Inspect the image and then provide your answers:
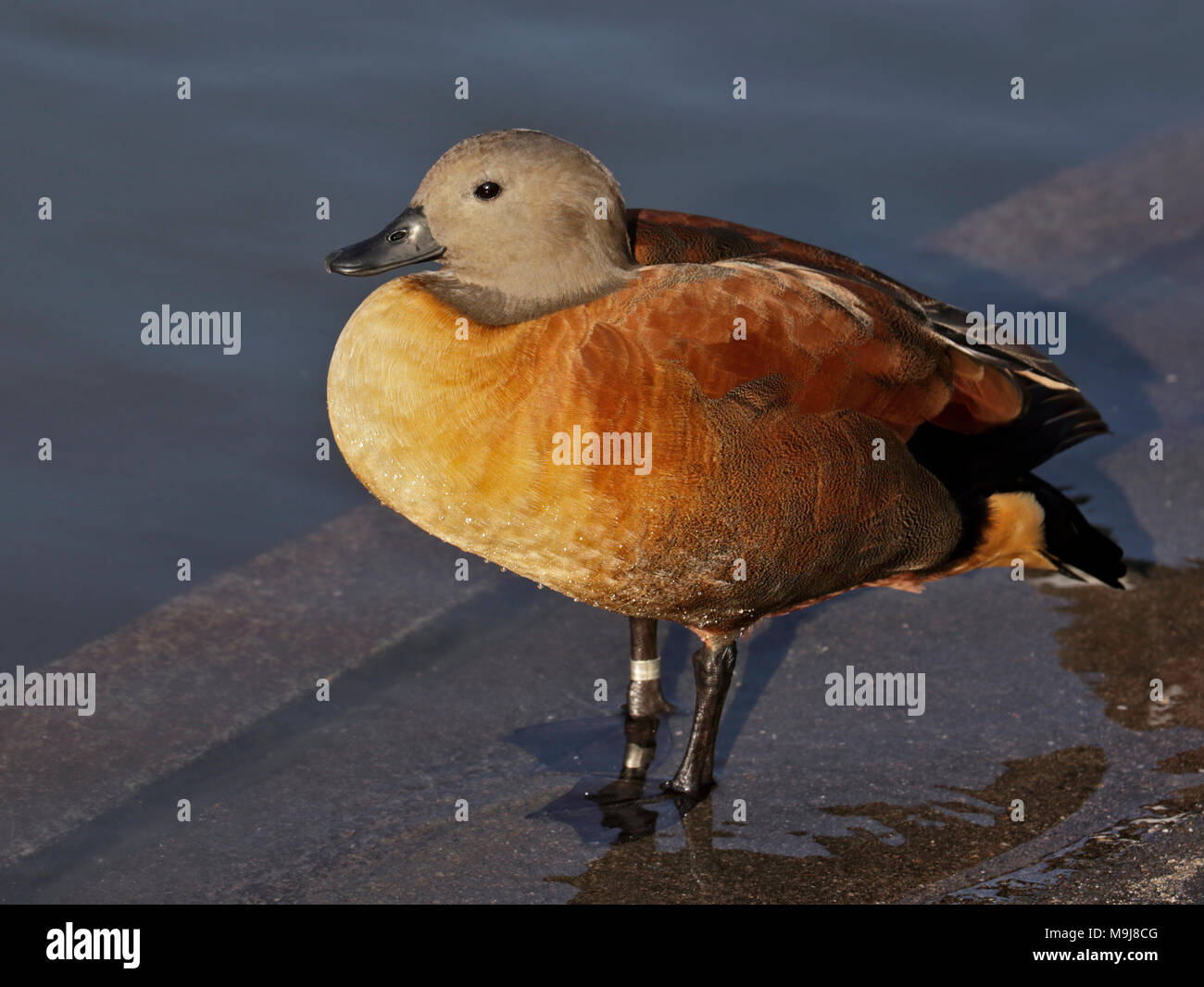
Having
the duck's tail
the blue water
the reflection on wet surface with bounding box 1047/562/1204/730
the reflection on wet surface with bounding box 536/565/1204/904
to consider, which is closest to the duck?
the duck's tail

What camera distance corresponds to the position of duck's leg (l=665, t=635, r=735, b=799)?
4.63 m

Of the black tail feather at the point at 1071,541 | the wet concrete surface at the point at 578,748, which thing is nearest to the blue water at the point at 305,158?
the wet concrete surface at the point at 578,748

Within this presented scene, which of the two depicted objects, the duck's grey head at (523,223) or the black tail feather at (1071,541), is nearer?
the duck's grey head at (523,223)

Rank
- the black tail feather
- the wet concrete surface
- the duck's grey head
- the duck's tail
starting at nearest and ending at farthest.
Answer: the duck's grey head → the wet concrete surface → the duck's tail → the black tail feather

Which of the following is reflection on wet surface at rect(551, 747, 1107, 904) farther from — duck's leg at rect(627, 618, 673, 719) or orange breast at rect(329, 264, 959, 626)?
orange breast at rect(329, 264, 959, 626)

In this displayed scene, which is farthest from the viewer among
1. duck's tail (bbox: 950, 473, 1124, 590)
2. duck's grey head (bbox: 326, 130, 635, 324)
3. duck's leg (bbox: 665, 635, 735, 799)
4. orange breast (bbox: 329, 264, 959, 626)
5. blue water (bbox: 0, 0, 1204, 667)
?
blue water (bbox: 0, 0, 1204, 667)

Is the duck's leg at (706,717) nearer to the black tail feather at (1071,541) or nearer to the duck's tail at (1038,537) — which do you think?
the duck's tail at (1038,537)

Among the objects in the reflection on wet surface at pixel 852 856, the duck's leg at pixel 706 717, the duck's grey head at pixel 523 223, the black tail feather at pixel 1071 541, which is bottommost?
the reflection on wet surface at pixel 852 856

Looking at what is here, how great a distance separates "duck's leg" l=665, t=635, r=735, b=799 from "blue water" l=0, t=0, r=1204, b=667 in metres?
1.82

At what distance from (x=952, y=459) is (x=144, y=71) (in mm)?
5088

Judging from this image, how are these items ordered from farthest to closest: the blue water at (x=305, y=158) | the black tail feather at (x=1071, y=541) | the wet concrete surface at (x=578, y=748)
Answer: the blue water at (x=305, y=158) → the black tail feather at (x=1071, y=541) → the wet concrete surface at (x=578, y=748)

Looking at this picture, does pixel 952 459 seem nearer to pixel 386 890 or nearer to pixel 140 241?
pixel 386 890

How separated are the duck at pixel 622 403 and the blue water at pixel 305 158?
179 cm

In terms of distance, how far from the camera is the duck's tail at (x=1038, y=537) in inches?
190
